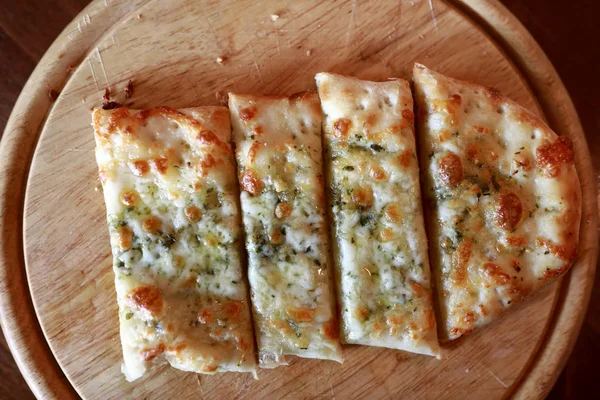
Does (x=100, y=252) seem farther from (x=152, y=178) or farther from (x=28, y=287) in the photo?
(x=152, y=178)

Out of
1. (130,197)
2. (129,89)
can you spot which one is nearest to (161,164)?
(130,197)

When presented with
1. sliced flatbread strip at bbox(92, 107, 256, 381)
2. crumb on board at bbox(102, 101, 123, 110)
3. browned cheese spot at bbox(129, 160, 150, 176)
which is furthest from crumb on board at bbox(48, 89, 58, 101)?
browned cheese spot at bbox(129, 160, 150, 176)

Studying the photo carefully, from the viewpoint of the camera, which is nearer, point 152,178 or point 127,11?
point 152,178

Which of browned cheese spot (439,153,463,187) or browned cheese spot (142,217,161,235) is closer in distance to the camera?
browned cheese spot (142,217,161,235)

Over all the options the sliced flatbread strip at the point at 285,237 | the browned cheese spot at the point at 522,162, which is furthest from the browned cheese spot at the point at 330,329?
the browned cheese spot at the point at 522,162

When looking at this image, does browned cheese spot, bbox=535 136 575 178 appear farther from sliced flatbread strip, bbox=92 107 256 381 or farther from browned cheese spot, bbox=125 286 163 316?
browned cheese spot, bbox=125 286 163 316

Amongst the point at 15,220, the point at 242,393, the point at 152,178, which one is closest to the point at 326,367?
the point at 242,393

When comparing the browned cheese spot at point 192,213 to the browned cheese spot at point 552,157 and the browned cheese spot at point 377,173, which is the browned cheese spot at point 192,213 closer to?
the browned cheese spot at point 377,173
